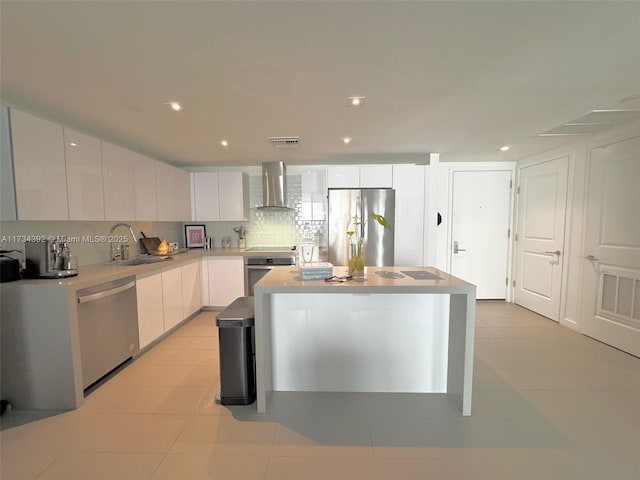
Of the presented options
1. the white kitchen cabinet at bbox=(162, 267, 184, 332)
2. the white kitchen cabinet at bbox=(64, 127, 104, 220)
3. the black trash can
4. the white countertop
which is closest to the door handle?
the black trash can

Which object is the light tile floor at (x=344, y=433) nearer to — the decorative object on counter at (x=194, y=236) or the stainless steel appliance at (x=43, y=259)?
the stainless steel appliance at (x=43, y=259)

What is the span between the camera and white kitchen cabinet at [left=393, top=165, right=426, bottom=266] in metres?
3.96

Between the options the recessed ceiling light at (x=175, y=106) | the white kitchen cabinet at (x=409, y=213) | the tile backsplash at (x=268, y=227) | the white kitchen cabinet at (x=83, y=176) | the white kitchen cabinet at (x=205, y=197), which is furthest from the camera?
the tile backsplash at (x=268, y=227)

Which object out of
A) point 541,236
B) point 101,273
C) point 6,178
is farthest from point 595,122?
point 6,178

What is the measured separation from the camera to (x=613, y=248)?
2.90m

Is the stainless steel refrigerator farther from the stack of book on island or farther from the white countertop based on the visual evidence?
the white countertop

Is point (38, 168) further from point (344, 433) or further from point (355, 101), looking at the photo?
point (344, 433)

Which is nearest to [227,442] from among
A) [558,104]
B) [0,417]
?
[0,417]

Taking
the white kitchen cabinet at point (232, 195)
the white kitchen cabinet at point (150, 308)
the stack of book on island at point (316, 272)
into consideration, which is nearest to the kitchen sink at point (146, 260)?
the white kitchen cabinet at point (150, 308)

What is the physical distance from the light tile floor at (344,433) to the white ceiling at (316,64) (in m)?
2.27

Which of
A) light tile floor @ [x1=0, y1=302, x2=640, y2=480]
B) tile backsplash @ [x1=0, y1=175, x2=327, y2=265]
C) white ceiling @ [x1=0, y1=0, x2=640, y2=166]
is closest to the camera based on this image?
white ceiling @ [x1=0, y1=0, x2=640, y2=166]

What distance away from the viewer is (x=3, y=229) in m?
2.17

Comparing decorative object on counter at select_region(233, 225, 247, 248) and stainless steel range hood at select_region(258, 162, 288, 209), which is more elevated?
stainless steel range hood at select_region(258, 162, 288, 209)

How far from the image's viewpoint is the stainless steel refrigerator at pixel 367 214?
383cm
